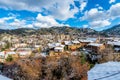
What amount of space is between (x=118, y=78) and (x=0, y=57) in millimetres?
50353

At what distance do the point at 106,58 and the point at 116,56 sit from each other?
70.9 inches

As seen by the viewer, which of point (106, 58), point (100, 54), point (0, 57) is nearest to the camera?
point (106, 58)

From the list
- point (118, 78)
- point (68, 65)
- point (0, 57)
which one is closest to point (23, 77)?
point (68, 65)

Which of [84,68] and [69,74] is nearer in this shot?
[69,74]

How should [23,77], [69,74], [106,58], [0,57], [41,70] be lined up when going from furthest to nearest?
[0,57] → [106,58] → [41,70] → [23,77] → [69,74]

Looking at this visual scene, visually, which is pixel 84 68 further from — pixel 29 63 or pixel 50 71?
pixel 29 63

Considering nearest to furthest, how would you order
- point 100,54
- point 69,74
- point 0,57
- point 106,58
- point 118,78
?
point 118,78
point 69,74
point 106,58
point 100,54
point 0,57

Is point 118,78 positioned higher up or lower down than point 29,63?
higher up

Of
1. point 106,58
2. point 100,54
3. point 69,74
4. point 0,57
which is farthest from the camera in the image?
point 0,57

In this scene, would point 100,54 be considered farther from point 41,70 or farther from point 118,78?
point 118,78

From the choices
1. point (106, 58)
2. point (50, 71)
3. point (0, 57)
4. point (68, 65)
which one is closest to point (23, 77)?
point (50, 71)

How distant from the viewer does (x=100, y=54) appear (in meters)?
33.0

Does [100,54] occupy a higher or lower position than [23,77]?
higher

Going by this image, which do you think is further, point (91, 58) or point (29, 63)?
point (91, 58)
